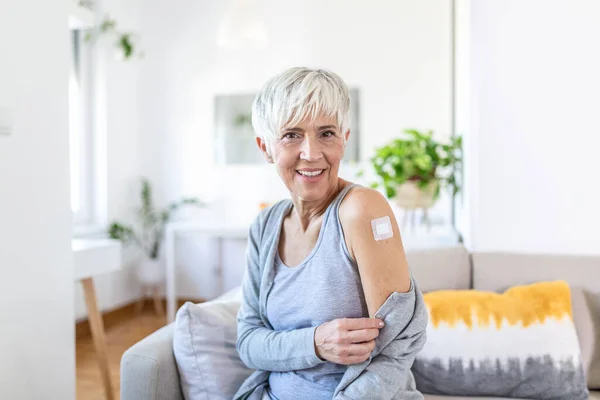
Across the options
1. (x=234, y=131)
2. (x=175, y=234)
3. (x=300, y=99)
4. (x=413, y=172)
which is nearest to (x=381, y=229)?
(x=300, y=99)

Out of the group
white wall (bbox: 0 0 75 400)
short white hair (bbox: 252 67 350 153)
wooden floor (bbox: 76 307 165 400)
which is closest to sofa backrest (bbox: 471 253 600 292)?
short white hair (bbox: 252 67 350 153)

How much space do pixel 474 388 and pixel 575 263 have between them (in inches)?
20.7

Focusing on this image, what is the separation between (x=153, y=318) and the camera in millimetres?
4168

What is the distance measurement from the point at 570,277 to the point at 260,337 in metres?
1.04

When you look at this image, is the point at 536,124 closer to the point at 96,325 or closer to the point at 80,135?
the point at 96,325

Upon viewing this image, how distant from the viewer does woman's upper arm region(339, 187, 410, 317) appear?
1080mm

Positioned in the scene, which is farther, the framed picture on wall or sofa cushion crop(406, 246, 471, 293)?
the framed picture on wall

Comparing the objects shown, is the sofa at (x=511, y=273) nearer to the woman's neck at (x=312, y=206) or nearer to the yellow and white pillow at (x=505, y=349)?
the yellow and white pillow at (x=505, y=349)

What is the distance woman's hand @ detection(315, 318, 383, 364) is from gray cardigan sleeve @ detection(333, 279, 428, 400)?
26mm

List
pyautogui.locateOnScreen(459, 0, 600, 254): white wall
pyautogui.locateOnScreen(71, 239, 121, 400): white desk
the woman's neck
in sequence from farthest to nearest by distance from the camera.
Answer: pyautogui.locateOnScreen(71, 239, 121, 400): white desk
pyautogui.locateOnScreen(459, 0, 600, 254): white wall
the woman's neck

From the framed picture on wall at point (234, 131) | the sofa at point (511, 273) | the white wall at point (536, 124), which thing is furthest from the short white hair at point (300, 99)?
the framed picture on wall at point (234, 131)

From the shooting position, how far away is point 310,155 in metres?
1.13

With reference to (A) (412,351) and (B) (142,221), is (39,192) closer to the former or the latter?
(A) (412,351)

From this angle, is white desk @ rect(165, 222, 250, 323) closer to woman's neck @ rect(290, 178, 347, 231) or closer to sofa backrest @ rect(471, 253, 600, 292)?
sofa backrest @ rect(471, 253, 600, 292)
